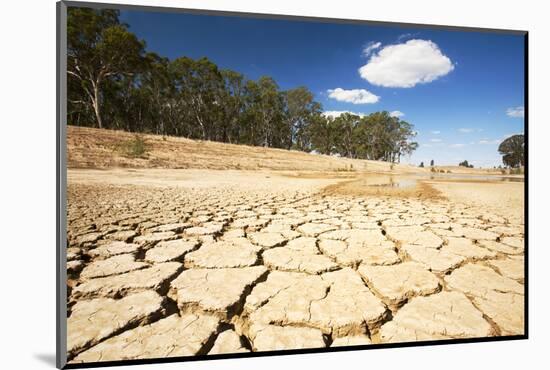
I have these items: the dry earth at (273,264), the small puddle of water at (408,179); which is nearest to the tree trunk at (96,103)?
the dry earth at (273,264)

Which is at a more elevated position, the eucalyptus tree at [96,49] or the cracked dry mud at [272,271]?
the eucalyptus tree at [96,49]

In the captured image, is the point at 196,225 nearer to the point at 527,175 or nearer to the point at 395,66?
the point at 395,66

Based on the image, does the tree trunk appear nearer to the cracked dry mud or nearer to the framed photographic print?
the framed photographic print

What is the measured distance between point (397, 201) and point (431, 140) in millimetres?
462

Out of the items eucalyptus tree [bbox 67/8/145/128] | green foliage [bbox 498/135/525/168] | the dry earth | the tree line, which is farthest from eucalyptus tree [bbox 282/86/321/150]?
green foliage [bbox 498/135/525/168]

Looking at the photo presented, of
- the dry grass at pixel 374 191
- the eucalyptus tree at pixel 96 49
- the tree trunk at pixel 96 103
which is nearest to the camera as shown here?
the eucalyptus tree at pixel 96 49

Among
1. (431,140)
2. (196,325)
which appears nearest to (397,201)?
(431,140)

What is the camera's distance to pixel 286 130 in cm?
212

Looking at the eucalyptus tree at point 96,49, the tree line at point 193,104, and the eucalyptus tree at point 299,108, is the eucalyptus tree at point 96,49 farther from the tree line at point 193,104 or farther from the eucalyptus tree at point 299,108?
the eucalyptus tree at point 299,108

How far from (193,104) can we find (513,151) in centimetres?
212

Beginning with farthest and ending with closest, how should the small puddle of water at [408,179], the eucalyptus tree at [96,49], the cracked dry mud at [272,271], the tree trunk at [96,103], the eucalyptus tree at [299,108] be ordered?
the small puddle of water at [408,179], the eucalyptus tree at [299,108], the tree trunk at [96,103], the eucalyptus tree at [96,49], the cracked dry mud at [272,271]

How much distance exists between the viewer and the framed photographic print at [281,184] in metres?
1.38

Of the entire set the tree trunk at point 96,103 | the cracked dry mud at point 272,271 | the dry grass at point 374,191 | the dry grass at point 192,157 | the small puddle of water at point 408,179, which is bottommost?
the cracked dry mud at point 272,271

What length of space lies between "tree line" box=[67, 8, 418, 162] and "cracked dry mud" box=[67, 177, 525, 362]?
376 millimetres
